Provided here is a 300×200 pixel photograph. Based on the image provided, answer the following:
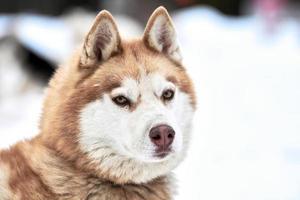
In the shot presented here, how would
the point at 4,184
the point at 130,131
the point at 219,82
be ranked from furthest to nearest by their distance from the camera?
1. the point at 219,82
2. the point at 130,131
3. the point at 4,184

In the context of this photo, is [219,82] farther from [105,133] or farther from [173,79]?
[105,133]

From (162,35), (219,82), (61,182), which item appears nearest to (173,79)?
(162,35)

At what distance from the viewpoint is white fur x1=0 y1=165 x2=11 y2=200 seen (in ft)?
10.3

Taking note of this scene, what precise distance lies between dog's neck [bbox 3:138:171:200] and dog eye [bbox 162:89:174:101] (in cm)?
46

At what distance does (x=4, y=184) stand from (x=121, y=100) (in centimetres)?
73

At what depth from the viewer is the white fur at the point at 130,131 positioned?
327 centimetres

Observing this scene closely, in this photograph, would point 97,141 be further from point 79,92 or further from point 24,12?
point 24,12

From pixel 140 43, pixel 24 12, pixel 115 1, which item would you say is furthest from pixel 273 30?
pixel 140 43

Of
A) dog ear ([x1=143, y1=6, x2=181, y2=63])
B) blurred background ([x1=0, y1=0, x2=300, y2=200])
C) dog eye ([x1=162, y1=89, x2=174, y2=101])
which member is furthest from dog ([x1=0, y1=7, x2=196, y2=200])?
blurred background ([x1=0, y1=0, x2=300, y2=200])

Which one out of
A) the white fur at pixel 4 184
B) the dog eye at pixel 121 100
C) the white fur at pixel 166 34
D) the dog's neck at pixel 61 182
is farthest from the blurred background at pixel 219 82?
the white fur at pixel 4 184

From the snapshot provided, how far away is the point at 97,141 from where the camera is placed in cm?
333

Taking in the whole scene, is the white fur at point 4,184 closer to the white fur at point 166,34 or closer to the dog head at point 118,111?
the dog head at point 118,111

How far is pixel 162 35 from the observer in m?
3.67

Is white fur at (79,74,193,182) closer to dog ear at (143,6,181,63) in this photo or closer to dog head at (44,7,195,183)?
dog head at (44,7,195,183)
